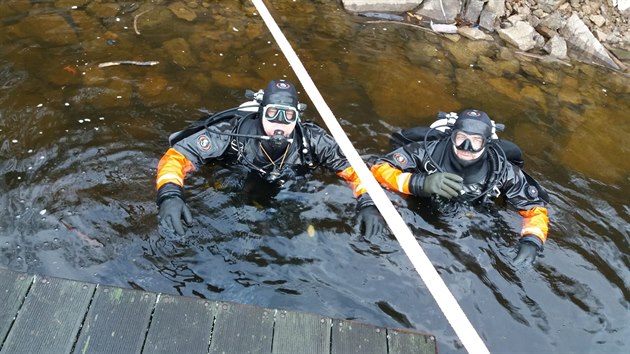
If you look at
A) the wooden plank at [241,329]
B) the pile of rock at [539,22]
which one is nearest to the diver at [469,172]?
the wooden plank at [241,329]

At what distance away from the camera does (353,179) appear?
4961 mm

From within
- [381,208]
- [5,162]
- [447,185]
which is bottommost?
[5,162]

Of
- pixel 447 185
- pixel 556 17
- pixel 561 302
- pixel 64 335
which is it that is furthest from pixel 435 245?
pixel 556 17

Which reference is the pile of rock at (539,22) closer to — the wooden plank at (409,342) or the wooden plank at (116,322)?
the wooden plank at (409,342)

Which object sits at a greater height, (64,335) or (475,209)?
(64,335)

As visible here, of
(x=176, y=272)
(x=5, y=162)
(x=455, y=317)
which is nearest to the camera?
(x=455, y=317)

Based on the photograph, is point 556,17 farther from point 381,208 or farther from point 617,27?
point 381,208

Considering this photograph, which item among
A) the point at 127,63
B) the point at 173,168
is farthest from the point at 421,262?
the point at 127,63

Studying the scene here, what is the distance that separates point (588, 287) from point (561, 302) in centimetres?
37

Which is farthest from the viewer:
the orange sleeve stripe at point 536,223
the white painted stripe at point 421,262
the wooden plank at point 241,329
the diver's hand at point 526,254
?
the orange sleeve stripe at point 536,223

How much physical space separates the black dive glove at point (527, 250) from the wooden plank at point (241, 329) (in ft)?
7.49

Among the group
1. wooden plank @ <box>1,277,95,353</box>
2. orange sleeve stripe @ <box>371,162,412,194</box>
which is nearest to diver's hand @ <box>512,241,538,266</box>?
orange sleeve stripe @ <box>371,162,412,194</box>

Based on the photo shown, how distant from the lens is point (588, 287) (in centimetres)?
468

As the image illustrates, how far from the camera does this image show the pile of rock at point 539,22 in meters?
8.33
